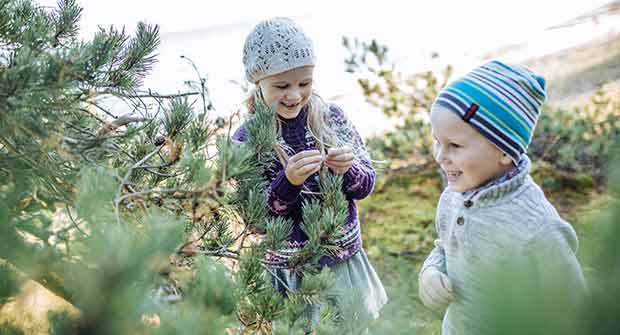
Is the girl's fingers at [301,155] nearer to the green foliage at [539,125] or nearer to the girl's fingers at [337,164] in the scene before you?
the girl's fingers at [337,164]

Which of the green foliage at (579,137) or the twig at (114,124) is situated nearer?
the twig at (114,124)

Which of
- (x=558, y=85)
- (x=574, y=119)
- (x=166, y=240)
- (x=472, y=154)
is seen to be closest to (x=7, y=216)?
(x=166, y=240)

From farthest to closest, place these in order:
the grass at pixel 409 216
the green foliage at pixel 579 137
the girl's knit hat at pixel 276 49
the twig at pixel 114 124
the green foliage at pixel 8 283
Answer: the green foliage at pixel 579 137
the grass at pixel 409 216
the girl's knit hat at pixel 276 49
the twig at pixel 114 124
the green foliage at pixel 8 283

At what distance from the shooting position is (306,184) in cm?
165

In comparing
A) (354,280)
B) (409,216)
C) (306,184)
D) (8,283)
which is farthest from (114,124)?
(409,216)

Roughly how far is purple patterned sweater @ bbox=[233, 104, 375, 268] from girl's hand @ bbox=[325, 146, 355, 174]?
68 mm

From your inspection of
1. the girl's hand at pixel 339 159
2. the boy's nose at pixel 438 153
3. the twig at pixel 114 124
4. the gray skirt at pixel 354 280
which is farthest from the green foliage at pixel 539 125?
the twig at pixel 114 124

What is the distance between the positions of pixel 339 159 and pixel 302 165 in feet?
0.39

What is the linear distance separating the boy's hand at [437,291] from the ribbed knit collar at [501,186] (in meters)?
0.17

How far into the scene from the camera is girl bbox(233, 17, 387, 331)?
1.51 m

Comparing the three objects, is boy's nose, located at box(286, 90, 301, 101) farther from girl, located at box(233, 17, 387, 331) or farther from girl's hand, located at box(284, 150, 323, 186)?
girl's hand, located at box(284, 150, 323, 186)

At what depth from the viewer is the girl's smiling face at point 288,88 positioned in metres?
→ 1.60

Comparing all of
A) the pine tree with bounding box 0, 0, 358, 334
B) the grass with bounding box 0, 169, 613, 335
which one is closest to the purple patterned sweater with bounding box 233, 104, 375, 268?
the pine tree with bounding box 0, 0, 358, 334

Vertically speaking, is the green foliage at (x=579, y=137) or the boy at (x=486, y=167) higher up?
the boy at (x=486, y=167)
